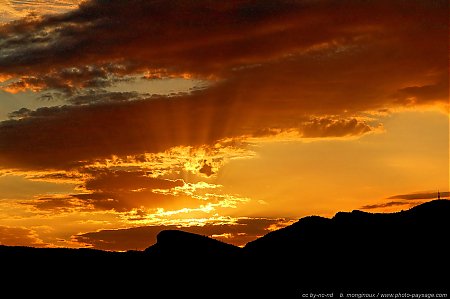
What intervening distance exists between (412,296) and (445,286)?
436 inches

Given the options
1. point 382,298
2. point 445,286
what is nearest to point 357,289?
point 382,298

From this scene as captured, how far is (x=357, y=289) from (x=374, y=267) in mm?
13070

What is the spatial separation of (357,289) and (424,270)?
18.7 m

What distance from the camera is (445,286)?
585 ft

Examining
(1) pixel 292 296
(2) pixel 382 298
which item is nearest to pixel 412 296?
(2) pixel 382 298

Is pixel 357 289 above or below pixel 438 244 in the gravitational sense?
below

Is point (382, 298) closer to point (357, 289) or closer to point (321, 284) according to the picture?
point (357, 289)

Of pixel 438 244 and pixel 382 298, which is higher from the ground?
pixel 438 244

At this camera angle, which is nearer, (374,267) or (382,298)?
(382,298)

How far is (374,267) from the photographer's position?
197000mm

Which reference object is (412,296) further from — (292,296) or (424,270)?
(292,296)

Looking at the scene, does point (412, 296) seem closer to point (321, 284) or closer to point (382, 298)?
point (382, 298)

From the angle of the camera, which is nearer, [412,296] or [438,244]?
[412,296]

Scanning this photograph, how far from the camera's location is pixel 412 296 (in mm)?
173000
